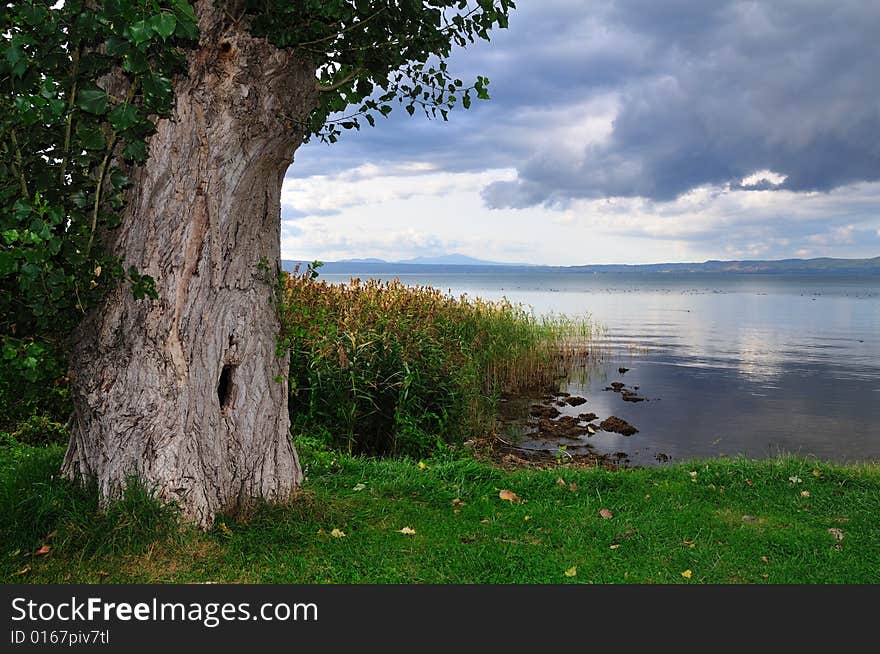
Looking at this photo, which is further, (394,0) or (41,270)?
(394,0)

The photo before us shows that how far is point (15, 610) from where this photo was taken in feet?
13.4

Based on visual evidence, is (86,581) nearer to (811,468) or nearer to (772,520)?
(772,520)

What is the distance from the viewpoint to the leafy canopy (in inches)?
159

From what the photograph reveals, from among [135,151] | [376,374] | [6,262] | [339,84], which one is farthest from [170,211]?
[376,374]

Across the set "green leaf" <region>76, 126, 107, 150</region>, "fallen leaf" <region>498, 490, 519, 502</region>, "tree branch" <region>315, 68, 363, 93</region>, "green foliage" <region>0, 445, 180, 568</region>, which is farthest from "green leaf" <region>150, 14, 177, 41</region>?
"fallen leaf" <region>498, 490, 519, 502</region>

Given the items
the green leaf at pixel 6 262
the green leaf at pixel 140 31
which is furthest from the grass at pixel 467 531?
the green leaf at pixel 140 31

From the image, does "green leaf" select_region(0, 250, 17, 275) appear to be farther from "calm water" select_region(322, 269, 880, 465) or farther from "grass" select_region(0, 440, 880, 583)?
"calm water" select_region(322, 269, 880, 465)

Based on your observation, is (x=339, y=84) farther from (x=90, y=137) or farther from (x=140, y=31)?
(x=140, y=31)

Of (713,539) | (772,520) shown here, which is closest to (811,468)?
(772,520)

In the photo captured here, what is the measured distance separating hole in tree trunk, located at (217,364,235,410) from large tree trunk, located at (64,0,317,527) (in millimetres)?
56

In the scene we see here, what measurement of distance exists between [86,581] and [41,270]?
6.86ft

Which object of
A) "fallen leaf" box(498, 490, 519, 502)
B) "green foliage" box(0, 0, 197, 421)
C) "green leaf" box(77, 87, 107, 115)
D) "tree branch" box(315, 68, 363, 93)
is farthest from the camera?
"fallen leaf" box(498, 490, 519, 502)

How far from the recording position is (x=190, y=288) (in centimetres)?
498

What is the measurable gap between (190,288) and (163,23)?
197cm
